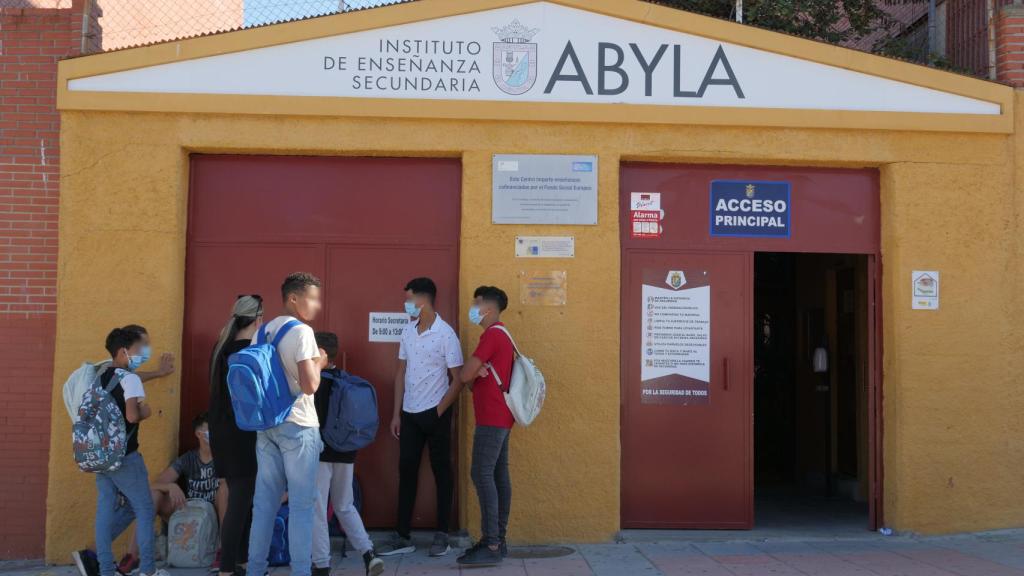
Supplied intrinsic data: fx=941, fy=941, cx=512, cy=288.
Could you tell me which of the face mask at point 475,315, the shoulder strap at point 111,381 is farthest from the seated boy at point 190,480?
the face mask at point 475,315

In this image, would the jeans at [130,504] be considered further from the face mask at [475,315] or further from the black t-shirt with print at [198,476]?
the face mask at [475,315]

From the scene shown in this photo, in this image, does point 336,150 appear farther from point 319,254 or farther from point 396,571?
point 396,571

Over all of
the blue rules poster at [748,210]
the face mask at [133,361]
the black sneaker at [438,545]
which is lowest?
the black sneaker at [438,545]

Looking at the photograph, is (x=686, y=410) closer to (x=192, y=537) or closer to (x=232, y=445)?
(x=232, y=445)

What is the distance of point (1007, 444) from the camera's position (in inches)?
295

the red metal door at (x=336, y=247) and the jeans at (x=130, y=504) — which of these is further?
the red metal door at (x=336, y=247)

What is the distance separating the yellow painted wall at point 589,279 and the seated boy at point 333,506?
1180 millimetres

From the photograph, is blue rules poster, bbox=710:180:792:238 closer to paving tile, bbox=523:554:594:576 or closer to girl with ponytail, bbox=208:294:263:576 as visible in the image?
paving tile, bbox=523:554:594:576

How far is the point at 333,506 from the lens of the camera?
20.4ft

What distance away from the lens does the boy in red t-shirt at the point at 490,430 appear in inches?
251

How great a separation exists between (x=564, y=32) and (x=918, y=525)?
15.7 ft

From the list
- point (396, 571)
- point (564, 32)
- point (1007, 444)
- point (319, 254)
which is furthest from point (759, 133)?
point (396, 571)

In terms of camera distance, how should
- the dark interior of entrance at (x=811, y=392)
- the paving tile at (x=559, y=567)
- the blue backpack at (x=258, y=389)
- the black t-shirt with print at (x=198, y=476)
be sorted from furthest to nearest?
the dark interior of entrance at (x=811, y=392)
the black t-shirt with print at (x=198, y=476)
the paving tile at (x=559, y=567)
the blue backpack at (x=258, y=389)

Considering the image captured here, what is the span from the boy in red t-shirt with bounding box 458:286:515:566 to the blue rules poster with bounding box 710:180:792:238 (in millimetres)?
2188
